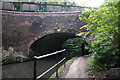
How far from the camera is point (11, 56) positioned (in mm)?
6629

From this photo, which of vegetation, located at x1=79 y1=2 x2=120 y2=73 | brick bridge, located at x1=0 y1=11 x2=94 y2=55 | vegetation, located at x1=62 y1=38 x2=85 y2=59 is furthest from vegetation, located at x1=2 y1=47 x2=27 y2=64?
vegetation, located at x1=62 y1=38 x2=85 y2=59

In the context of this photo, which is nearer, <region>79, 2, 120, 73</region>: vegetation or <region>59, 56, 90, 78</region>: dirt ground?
<region>79, 2, 120, 73</region>: vegetation

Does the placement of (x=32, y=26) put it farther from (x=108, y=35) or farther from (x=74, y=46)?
(x=74, y=46)

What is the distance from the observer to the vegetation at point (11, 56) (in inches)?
253

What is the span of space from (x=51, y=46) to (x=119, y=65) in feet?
30.6

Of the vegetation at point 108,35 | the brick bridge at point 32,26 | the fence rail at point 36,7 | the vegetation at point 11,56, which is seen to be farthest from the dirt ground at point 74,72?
the fence rail at point 36,7

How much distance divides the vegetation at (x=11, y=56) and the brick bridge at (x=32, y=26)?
1.06 feet

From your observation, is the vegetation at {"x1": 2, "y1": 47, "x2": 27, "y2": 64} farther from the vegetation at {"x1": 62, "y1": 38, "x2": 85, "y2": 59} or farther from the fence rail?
the vegetation at {"x1": 62, "y1": 38, "x2": 85, "y2": 59}

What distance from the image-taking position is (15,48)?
722cm

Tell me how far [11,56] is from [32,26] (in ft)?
8.76

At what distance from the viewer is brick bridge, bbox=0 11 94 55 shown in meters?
7.25

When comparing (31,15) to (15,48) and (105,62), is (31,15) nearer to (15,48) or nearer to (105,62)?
(15,48)

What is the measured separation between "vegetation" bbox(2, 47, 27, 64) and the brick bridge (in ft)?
1.06

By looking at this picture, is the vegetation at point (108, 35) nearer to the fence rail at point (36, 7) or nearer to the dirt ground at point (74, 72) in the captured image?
the dirt ground at point (74, 72)
